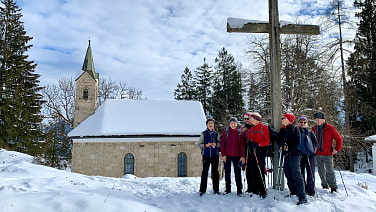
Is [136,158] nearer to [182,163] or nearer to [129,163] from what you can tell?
[129,163]

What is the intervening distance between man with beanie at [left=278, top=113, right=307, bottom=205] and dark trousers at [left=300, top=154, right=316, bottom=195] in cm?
42

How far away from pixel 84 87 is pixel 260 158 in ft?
63.1

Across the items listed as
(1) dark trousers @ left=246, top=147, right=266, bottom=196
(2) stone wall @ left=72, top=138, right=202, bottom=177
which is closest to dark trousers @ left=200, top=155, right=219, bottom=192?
(1) dark trousers @ left=246, top=147, right=266, bottom=196

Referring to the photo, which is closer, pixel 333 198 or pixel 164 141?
pixel 333 198

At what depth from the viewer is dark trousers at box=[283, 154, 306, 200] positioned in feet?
17.5

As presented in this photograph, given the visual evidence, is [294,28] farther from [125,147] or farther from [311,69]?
[125,147]

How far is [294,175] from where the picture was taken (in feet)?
18.0

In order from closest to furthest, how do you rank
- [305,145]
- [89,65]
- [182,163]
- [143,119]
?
[305,145] → [182,163] → [143,119] → [89,65]

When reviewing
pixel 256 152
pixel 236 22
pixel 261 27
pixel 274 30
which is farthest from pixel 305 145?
pixel 236 22

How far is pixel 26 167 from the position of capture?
8891mm

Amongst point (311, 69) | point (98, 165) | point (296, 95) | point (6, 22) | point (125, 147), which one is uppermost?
point (6, 22)

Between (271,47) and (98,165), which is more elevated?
(271,47)

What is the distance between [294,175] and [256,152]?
2.86ft

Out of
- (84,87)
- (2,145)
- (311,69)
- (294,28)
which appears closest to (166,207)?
(294,28)
